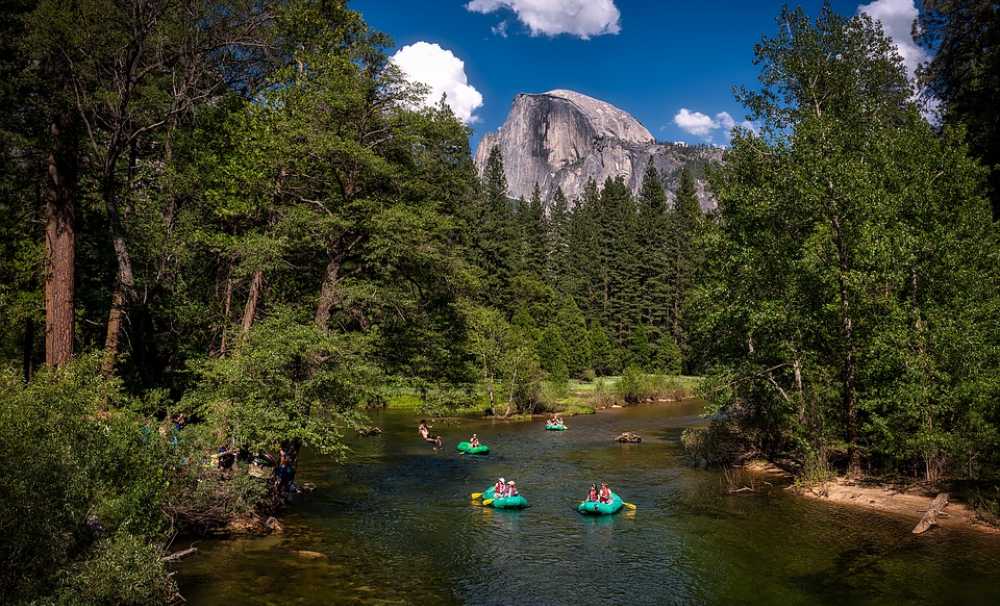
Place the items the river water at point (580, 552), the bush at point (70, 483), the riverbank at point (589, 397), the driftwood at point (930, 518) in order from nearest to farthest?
the bush at point (70, 483) < the river water at point (580, 552) < the driftwood at point (930, 518) < the riverbank at point (589, 397)

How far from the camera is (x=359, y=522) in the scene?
20422 millimetres

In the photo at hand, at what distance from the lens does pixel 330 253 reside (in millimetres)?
22266

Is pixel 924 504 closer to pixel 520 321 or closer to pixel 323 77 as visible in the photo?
pixel 323 77

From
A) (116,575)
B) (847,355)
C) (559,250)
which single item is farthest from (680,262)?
(116,575)

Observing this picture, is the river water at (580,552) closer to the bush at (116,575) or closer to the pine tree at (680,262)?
the bush at (116,575)

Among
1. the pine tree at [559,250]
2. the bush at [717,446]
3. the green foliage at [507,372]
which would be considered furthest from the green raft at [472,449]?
the pine tree at [559,250]

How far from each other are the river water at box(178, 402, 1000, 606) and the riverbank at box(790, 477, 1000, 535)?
1.92 feet

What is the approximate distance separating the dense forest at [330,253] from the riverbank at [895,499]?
0.88 meters

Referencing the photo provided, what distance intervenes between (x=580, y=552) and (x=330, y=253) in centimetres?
1241

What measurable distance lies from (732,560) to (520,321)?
52596mm

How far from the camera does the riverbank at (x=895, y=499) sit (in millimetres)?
19156

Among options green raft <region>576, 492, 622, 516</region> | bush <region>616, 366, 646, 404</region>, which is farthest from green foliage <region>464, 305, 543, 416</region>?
green raft <region>576, 492, 622, 516</region>

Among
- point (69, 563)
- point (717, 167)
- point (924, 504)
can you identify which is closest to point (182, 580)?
point (69, 563)

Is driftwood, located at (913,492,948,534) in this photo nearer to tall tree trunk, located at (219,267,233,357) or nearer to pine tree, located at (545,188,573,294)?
tall tree trunk, located at (219,267,233,357)
